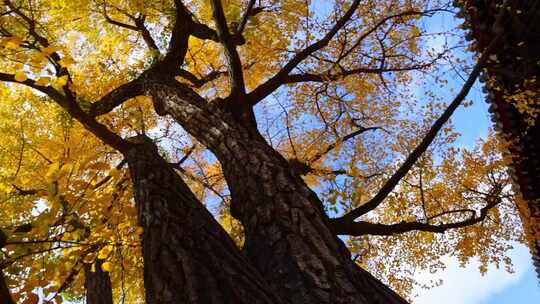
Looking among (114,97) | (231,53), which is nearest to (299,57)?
(231,53)

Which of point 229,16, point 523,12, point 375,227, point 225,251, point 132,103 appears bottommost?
point 225,251

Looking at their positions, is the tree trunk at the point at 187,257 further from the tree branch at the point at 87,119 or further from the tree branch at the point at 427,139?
the tree branch at the point at 427,139

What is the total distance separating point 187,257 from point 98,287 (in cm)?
402

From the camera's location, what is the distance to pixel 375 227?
4504 mm

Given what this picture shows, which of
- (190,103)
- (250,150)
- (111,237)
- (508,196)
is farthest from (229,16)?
(508,196)

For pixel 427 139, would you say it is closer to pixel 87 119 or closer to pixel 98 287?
pixel 87 119

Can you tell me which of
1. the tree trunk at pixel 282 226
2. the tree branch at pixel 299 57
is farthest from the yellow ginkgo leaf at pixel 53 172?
the tree branch at pixel 299 57

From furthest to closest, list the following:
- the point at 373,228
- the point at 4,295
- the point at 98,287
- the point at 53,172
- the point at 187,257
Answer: the point at 98,287 < the point at 373,228 < the point at 53,172 < the point at 187,257 < the point at 4,295

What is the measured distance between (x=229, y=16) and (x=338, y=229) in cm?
482

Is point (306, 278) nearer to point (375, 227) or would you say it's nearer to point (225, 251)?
point (225, 251)

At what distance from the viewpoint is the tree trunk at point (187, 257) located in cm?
246

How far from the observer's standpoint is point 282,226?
3221 mm

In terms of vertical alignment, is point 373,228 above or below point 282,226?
above

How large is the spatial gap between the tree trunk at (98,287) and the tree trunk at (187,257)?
2.94 m
